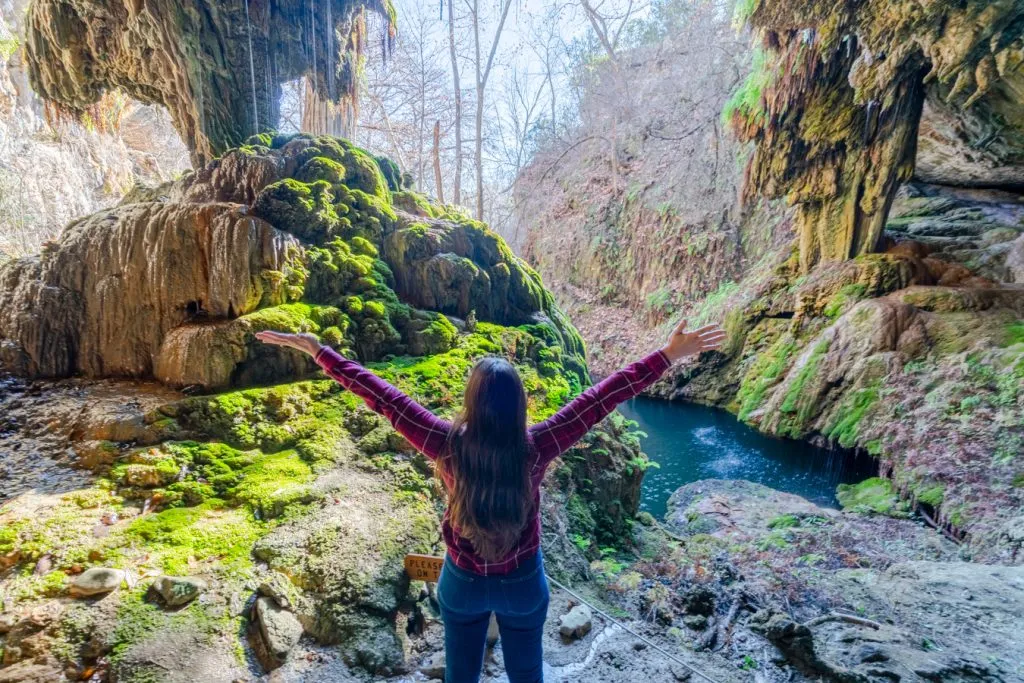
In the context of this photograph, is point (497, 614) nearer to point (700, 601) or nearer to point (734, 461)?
point (700, 601)

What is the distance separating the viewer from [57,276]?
434 centimetres

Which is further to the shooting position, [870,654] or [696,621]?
[696,621]

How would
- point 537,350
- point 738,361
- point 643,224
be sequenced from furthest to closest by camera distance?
point 643,224 → point 738,361 → point 537,350

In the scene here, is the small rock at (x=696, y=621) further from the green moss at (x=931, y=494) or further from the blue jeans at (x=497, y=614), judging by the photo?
the green moss at (x=931, y=494)

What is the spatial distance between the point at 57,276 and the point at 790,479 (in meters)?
11.5

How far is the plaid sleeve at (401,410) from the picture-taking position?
1.58 m

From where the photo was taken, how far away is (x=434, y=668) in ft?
7.62

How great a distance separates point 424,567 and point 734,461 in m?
9.22

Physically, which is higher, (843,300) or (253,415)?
(843,300)

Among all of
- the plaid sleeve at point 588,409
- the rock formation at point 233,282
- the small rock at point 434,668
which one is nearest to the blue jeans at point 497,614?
the plaid sleeve at point 588,409

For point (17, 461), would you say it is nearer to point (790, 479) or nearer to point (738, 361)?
point (790, 479)

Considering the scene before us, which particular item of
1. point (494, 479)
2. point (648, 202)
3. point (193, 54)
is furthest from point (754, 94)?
point (494, 479)

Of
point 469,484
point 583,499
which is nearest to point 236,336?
point 469,484

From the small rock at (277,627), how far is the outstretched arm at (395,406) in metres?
1.44
